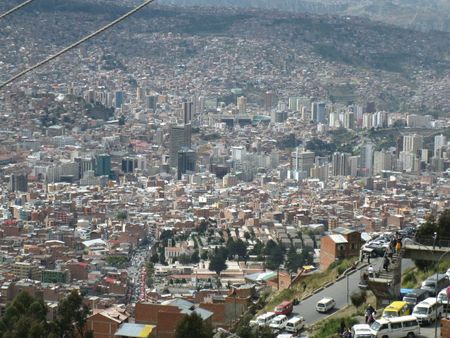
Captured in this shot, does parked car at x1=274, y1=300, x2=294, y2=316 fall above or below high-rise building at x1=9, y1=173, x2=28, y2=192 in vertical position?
above

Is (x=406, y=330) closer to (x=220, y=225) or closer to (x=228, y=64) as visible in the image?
(x=220, y=225)

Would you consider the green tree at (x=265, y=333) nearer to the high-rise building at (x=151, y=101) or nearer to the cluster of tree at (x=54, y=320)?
the cluster of tree at (x=54, y=320)

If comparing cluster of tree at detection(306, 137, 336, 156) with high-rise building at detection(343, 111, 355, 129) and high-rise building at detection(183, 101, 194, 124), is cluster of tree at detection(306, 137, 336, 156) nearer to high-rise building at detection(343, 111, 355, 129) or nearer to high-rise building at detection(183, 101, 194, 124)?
high-rise building at detection(343, 111, 355, 129)

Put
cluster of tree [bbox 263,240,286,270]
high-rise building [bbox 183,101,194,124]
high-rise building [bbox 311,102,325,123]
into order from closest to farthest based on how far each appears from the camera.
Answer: cluster of tree [bbox 263,240,286,270]
high-rise building [bbox 183,101,194,124]
high-rise building [bbox 311,102,325,123]

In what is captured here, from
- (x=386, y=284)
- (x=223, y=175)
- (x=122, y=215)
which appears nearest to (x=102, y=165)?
(x=223, y=175)

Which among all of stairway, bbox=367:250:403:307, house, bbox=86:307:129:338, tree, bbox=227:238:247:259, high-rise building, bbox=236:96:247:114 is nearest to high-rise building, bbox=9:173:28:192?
tree, bbox=227:238:247:259

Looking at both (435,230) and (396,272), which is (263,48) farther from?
(396,272)
